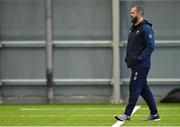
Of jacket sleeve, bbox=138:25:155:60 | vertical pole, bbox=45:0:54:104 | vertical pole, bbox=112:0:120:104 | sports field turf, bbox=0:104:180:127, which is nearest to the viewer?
jacket sleeve, bbox=138:25:155:60

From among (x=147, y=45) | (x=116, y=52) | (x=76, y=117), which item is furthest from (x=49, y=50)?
(x=147, y=45)

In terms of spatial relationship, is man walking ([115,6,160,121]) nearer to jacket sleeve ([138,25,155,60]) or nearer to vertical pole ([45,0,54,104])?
jacket sleeve ([138,25,155,60])

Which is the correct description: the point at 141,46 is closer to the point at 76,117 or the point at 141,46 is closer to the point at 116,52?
the point at 76,117

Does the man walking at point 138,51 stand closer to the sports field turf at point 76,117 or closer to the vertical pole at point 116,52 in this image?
the sports field turf at point 76,117

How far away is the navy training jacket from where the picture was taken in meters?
9.59

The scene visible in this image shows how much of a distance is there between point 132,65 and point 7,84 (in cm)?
757

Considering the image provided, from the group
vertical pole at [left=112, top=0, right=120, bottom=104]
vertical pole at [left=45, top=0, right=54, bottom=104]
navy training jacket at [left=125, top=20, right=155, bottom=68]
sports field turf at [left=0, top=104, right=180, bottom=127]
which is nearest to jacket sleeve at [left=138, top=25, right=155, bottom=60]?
navy training jacket at [left=125, top=20, right=155, bottom=68]

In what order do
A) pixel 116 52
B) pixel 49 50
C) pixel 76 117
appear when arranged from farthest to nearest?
pixel 49 50
pixel 116 52
pixel 76 117

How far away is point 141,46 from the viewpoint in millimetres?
9680

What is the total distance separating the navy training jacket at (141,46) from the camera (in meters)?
9.59

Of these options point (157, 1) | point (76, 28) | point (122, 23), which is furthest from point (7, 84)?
point (157, 1)

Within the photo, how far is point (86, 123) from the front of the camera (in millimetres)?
10133

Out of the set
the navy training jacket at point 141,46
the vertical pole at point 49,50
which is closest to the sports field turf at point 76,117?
the navy training jacket at point 141,46

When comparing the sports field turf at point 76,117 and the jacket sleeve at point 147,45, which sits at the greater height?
the jacket sleeve at point 147,45
